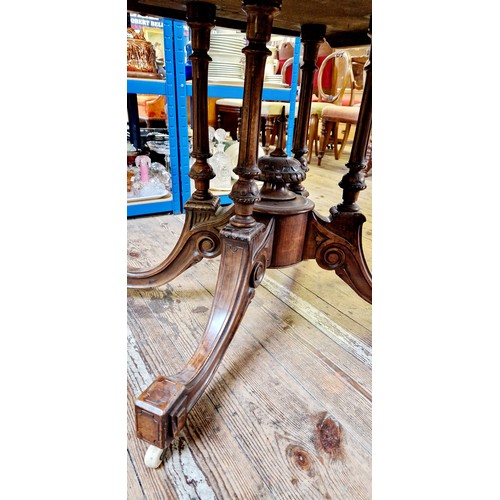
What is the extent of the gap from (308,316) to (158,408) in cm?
54

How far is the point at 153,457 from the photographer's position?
568mm

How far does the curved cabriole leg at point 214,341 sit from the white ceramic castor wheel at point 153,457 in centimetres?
3

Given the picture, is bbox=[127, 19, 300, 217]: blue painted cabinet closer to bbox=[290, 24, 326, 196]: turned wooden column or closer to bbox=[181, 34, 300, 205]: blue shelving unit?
bbox=[181, 34, 300, 205]: blue shelving unit

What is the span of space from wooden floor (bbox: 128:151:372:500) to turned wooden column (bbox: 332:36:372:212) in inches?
12.2

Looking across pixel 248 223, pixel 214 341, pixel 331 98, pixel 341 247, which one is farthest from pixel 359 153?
pixel 331 98

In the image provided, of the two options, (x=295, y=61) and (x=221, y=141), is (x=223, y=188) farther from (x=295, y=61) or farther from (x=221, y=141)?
(x=295, y=61)

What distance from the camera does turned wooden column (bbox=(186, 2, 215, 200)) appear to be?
2.70 ft

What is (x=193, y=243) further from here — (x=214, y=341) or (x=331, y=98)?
(x=331, y=98)

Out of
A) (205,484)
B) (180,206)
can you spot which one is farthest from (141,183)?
(205,484)

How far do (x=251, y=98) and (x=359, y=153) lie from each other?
36 cm

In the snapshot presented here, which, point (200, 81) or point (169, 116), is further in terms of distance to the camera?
point (169, 116)

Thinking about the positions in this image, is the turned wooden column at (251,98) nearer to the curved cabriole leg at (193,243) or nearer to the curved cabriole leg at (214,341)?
the curved cabriole leg at (214,341)

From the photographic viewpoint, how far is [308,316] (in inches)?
39.3

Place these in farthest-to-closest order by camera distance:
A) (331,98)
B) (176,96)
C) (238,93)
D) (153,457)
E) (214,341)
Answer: (331,98), (238,93), (176,96), (214,341), (153,457)
